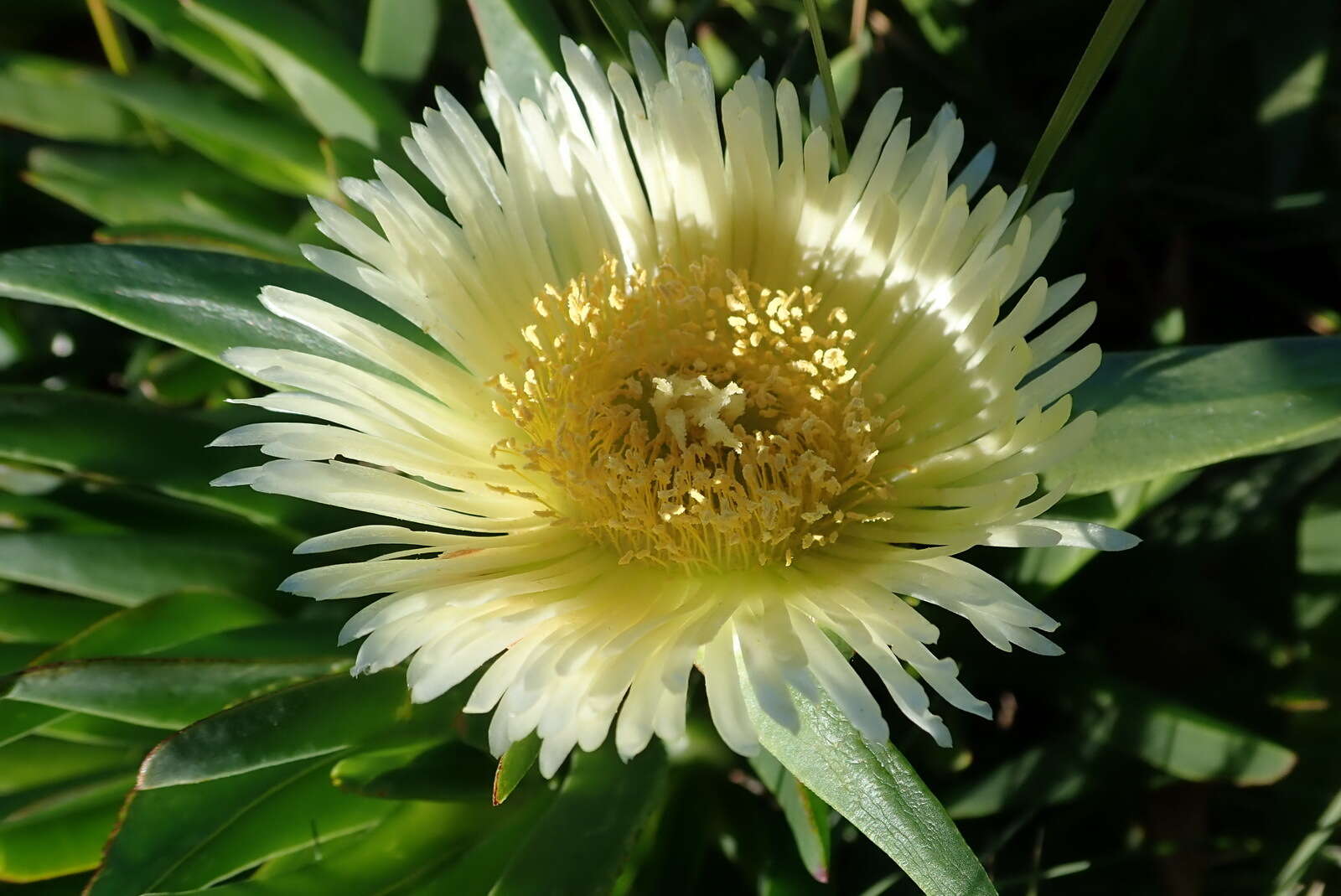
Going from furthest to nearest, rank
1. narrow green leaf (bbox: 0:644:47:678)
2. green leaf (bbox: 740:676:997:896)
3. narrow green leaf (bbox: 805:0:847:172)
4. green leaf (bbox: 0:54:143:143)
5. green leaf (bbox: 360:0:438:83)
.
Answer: green leaf (bbox: 0:54:143:143), green leaf (bbox: 360:0:438:83), narrow green leaf (bbox: 0:644:47:678), narrow green leaf (bbox: 805:0:847:172), green leaf (bbox: 740:676:997:896)

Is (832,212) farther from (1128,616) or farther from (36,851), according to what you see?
(36,851)

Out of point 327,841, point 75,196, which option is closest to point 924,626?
point 327,841

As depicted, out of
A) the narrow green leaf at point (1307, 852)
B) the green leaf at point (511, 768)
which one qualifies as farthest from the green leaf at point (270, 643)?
the narrow green leaf at point (1307, 852)

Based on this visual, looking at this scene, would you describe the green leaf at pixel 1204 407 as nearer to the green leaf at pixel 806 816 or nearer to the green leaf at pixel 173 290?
the green leaf at pixel 806 816

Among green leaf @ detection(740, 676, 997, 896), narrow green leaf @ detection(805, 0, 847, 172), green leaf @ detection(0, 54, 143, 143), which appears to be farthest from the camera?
green leaf @ detection(0, 54, 143, 143)

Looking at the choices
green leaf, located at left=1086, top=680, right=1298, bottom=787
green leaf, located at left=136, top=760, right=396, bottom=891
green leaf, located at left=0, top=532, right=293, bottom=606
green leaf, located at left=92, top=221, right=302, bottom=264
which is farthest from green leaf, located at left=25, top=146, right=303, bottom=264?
green leaf, located at left=1086, top=680, right=1298, bottom=787

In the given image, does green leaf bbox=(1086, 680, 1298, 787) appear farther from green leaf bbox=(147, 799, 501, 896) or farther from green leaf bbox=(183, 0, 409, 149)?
green leaf bbox=(183, 0, 409, 149)

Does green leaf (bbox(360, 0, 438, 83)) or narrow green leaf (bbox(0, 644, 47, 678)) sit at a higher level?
green leaf (bbox(360, 0, 438, 83))
